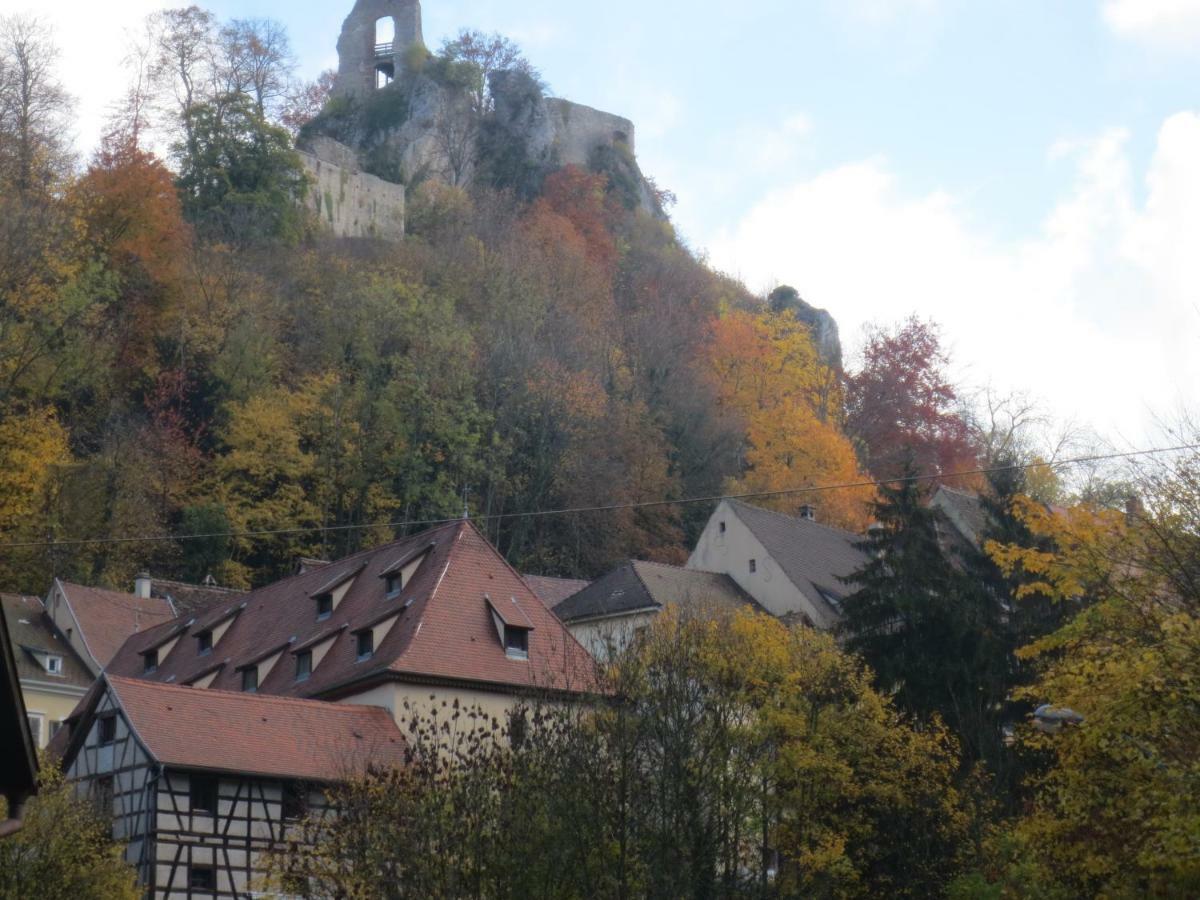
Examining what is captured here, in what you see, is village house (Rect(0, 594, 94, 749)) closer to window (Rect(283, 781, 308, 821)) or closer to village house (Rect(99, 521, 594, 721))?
village house (Rect(99, 521, 594, 721))

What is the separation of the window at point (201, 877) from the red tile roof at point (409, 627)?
524 cm

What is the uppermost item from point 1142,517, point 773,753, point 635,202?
point 635,202

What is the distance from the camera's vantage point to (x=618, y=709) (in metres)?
23.5

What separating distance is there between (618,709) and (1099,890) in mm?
6290

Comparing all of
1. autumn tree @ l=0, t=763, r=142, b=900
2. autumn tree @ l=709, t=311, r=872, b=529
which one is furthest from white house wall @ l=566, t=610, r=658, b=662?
autumn tree @ l=0, t=763, r=142, b=900

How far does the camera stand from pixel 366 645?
36406 mm

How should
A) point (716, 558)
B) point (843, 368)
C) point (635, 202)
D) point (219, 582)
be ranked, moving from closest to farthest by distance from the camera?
point (716, 558), point (219, 582), point (843, 368), point (635, 202)

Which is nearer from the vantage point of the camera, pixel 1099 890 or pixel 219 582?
pixel 1099 890

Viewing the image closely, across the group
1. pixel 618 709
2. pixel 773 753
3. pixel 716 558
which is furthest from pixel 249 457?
pixel 618 709

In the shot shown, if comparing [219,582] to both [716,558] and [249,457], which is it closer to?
[249,457]

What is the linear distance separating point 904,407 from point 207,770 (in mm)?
50304

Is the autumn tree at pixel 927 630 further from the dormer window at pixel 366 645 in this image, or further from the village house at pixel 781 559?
the dormer window at pixel 366 645

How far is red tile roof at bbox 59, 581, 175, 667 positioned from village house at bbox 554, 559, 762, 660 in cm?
1152

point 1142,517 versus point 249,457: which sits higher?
point 249,457
